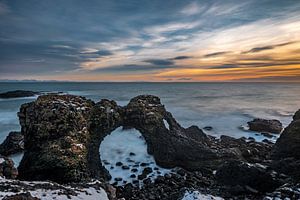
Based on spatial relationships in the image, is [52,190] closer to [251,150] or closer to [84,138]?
[84,138]

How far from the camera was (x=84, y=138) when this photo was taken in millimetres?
20656

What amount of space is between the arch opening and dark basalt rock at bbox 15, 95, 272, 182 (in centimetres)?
104

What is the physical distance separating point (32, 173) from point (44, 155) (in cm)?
139

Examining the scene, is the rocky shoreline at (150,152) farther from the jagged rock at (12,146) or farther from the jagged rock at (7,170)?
the jagged rock at (12,146)

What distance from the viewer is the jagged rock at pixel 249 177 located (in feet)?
53.4

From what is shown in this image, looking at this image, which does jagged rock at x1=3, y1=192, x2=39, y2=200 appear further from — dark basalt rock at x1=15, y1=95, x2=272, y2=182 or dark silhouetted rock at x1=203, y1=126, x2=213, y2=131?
dark silhouetted rock at x1=203, y1=126, x2=213, y2=131

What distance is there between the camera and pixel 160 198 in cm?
1805

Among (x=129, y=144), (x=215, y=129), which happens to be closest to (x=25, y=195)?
(x=129, y=144)

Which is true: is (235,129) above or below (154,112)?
below

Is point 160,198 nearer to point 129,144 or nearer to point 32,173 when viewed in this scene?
point 32,173

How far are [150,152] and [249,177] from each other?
38.9 ft

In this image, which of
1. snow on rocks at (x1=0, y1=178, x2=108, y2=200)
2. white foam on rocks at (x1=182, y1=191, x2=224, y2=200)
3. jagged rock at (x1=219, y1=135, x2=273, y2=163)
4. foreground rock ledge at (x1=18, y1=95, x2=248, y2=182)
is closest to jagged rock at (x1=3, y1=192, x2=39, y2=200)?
snow on rocks at (x1=0, y1=178, x2=108, y2=200)

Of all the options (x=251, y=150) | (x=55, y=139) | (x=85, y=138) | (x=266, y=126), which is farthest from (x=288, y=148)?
(x=55, y=139)

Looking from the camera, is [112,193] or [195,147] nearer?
[112,193]
